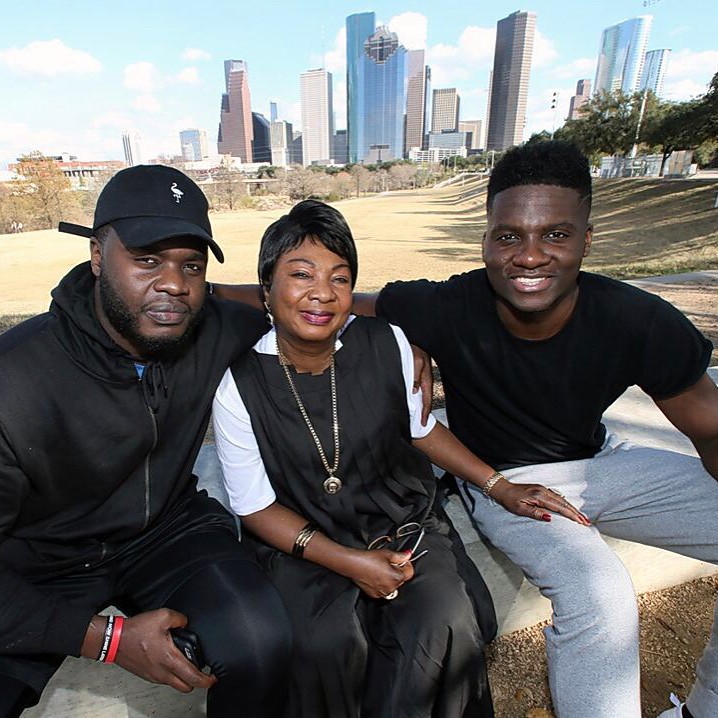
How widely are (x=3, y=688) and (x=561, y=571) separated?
5.65 feet

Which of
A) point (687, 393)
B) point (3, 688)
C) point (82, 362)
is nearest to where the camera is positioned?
point (3, 688)

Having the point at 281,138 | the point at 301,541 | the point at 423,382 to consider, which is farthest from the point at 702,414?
the point at 281,138

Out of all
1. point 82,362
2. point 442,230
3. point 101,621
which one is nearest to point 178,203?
point 82,362

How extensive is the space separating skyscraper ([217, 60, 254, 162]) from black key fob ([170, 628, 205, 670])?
186 meters

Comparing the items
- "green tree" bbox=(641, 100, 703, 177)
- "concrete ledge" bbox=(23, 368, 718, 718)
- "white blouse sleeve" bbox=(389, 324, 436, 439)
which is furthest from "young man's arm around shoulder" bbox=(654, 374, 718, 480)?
"green tree" bbox=(641, 100, 703, 177)

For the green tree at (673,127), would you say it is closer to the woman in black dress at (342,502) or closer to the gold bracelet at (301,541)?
the woman in black dress at (342,502)

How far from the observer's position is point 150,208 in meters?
1.65

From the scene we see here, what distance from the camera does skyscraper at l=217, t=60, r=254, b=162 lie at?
175 m

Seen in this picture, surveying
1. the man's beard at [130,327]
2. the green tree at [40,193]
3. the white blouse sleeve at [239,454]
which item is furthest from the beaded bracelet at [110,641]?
the green tree at [40,193]

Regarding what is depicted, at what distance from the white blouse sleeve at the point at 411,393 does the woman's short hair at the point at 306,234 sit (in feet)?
1.11

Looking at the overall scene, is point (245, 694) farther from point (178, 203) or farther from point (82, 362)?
point (178, 203)

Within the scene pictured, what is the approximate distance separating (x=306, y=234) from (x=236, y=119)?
196 meters

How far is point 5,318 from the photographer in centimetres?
891

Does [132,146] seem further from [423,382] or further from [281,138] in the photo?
[423,382]
